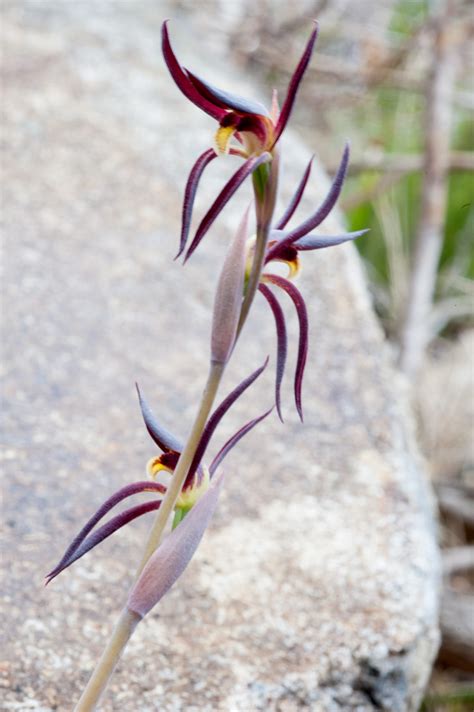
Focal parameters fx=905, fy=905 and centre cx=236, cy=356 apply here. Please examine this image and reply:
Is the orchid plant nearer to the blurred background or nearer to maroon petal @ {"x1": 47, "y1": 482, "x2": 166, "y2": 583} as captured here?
maroon petal @ {"x1": 47, "y1": 482, "x2": 166, "y2": 583}

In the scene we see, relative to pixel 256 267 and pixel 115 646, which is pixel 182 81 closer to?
pixel 256 267

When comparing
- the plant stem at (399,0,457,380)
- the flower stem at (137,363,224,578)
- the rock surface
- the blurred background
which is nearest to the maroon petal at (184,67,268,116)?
the flower stem at (137,363,224,578)

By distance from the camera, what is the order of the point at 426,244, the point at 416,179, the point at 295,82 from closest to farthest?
the point at 295,82
the point at 426,244
the point at 416,179

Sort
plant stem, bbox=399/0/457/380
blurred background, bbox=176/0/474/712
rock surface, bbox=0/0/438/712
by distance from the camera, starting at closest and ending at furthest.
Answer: rock surface, bbox=0/0/438/712 < blurred background, bbox=176/0/474/712 < plant stem, bbox=399/0/457/380

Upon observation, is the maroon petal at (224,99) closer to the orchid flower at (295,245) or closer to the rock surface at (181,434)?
the orchid flower at (295,245)

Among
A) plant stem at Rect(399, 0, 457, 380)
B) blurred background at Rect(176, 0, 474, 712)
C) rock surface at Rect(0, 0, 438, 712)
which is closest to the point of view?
rock surface at Rect(0, 0, 438, 712)

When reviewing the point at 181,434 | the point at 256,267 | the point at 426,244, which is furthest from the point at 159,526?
the point at 426,244

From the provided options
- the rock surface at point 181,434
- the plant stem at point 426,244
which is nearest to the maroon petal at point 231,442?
the rock surface at point 181,434
